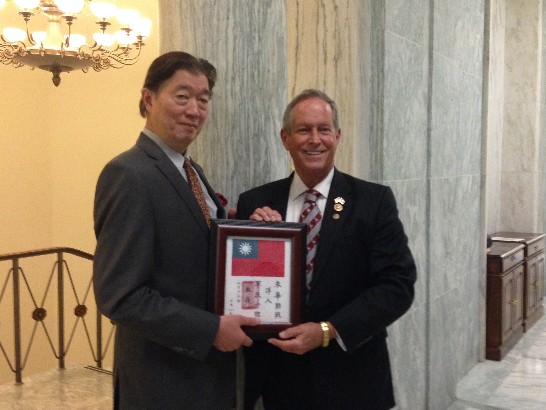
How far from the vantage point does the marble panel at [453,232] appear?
4152mm

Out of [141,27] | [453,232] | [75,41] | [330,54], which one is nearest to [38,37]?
[75,41]

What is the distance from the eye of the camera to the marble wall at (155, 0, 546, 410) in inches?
95.5

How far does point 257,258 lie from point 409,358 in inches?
89.9

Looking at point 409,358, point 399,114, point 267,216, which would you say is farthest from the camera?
point 409,358

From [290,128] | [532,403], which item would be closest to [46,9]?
[290,128]

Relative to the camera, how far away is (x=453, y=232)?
452cm

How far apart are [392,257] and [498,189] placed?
584cm

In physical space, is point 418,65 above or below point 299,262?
above

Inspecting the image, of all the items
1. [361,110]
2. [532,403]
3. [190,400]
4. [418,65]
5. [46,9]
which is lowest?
[532,403]

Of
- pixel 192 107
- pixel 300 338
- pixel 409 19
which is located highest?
pixel 409 19

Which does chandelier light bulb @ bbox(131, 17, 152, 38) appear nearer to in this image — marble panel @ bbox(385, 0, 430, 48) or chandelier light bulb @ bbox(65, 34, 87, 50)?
chandelier light bulb @ bbox(65, 34, 87, 50)

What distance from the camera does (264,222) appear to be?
72.6 inches

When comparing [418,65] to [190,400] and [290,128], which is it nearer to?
[290,128]

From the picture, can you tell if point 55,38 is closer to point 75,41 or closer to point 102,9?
point 75,41
